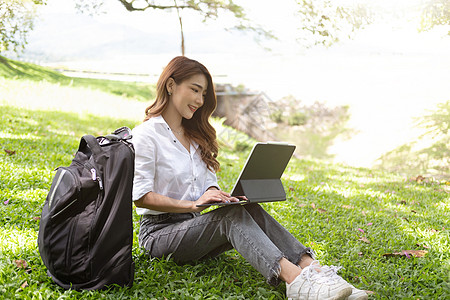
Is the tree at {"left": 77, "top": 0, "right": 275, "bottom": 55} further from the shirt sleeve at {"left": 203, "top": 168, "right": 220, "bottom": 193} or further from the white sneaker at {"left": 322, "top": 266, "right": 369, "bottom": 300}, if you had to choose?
the white sneaker at {"left": 322, "top": 266, "right": 369, "bottom": 300}

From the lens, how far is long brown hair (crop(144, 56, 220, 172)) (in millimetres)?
2412

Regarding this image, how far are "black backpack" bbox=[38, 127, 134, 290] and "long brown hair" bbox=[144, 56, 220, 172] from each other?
524mm

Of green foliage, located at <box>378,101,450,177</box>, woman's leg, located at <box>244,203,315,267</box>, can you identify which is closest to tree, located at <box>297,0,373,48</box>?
green foliage, located at <box>378,101,450,177</box>

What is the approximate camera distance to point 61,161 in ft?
15.2

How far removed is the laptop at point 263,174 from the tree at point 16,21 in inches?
258

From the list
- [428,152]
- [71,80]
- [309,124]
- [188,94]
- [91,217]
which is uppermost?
[188,94]

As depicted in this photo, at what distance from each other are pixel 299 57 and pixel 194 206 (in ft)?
42.0

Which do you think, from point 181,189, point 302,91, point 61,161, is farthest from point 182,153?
point 302,91

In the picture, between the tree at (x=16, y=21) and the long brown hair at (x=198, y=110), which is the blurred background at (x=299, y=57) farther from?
the long brown hair at (x=198, y=110)

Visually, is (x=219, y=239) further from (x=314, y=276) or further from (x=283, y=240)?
(x=314, y=276)

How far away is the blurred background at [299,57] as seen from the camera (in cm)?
941

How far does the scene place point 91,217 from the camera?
1914mm

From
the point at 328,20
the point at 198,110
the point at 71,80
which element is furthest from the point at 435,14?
the point at 198,110

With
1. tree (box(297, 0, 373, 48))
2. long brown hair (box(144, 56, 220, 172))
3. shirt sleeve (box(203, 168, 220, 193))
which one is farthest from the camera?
tree (box(297, 0, 373, 48))
